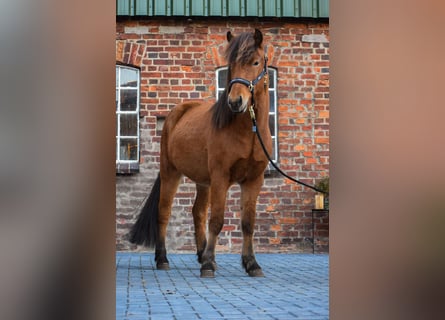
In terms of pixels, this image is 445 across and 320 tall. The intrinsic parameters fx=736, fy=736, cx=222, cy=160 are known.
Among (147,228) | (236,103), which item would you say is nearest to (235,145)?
(236,103)

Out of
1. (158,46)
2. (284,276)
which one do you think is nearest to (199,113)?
(284,276)

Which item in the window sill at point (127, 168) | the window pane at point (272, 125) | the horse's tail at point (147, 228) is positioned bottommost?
the horse's tail at point (147, 228)

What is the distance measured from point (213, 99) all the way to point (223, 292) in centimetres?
517

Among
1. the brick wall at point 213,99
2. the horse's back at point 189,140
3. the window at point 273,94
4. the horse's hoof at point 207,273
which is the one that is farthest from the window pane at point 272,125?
the horse's hoof at point 207,273

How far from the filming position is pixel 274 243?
9.42 metres

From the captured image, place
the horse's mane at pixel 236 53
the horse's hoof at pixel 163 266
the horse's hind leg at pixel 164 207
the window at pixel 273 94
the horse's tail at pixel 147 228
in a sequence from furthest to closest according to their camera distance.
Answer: the window at pixel 273 94 < the horse's tail at pixel 147 228 < the horse's hind leg at pixel 164 207 < the horse's hoof at pixel 163 266 < the horse's mane at pixel 236 53

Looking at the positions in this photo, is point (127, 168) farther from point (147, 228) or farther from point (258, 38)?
point (258, 38)

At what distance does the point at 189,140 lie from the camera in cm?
690

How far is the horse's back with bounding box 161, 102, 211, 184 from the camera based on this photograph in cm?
675

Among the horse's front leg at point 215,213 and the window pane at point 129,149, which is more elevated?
the window pane at point 129,149

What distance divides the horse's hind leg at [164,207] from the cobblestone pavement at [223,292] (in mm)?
142

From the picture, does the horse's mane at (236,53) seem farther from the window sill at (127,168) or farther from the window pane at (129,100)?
the window pane at (129,100)

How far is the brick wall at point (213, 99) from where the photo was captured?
9.35 meters
